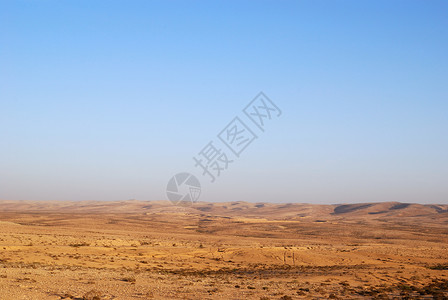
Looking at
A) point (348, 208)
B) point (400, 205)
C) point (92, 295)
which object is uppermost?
point (400, 205)

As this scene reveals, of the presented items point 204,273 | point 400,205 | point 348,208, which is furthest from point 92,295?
point 400,205

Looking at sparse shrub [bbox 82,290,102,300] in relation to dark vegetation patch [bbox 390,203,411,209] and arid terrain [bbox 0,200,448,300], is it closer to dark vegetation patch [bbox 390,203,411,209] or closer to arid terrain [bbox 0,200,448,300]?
arid terrain [bbox 0,200,448,300]

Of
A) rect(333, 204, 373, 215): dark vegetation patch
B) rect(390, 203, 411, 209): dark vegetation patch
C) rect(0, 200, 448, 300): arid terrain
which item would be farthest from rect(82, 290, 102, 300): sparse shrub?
rect(390, 203, 411, 209): dark vegetation patch

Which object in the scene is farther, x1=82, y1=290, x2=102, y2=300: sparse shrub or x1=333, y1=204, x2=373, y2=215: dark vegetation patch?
x1=333, y1=204, x2=373, y2=215: dark vegetation patch

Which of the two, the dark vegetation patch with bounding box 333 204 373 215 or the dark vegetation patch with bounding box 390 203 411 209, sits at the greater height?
the dark vegetation patch with bounding box 390 203 411 209

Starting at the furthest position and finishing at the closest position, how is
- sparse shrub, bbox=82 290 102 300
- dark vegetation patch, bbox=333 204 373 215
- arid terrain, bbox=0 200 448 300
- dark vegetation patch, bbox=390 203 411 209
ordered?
1. dark vegetation patch, bbox=333 204 373 215
2. dark vegetation patch, bbox=390 203 411 209
3. arid terrain, bbox=0 200 448 300
4. sparse shrub, bbox=82 290 102 300

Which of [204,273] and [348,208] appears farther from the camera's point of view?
[348,208]

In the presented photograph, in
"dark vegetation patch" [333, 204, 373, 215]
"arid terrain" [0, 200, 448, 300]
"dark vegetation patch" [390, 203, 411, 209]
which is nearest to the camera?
"arid terrain" [0, 200, 448, 300]

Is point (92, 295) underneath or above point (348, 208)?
above

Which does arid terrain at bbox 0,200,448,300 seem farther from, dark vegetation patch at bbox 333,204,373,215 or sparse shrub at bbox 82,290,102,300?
dark vegetation patch at bbox 333,204,373,215

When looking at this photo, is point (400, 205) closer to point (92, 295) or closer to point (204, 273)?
point (204, 273)

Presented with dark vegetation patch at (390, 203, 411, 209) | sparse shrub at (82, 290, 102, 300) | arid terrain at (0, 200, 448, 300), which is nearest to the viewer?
sparse shrub at (82, 290, 102, 300)

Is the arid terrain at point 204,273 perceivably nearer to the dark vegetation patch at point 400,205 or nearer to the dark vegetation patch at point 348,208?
the dark vegetation patch at point 400,205

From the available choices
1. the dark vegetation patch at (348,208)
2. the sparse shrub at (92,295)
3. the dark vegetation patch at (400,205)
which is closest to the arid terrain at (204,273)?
the sparse shrub at (92,295)
